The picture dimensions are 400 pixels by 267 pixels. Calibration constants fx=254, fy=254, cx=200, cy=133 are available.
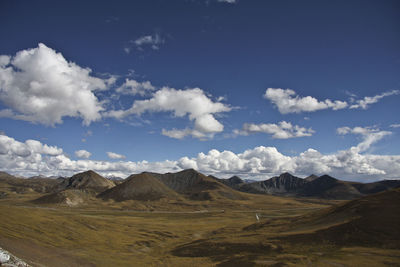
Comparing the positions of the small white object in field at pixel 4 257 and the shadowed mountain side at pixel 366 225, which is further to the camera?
the shadowed mountain side at pixel 366 225

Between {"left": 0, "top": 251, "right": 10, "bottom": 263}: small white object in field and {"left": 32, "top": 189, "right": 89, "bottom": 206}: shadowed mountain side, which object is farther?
{"left": 32, "top": 189, "right": 89, "bottom": 206}: shadowed mountain side

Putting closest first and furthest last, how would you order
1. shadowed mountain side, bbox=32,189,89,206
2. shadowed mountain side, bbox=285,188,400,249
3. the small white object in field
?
the small white object in field → shadowed mountain side, bbox=285,188,400,249 → shadowed mountain side, bbox=32,189,89,206

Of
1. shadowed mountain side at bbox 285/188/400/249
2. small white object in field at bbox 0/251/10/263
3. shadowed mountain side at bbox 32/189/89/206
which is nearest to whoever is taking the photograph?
small white object in field at bbox 0/251/10/263

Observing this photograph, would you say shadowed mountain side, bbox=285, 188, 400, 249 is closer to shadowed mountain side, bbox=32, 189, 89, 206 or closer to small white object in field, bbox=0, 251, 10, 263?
small white object in field, bbox=0, 251, 10, 263

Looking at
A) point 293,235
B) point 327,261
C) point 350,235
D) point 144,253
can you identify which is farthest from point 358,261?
point 144,253

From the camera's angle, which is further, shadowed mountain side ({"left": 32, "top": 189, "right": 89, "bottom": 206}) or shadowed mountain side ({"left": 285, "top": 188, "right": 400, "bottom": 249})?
shadowed mountain side ({"left": 32, "top": 189, "right": 89, "bottom": 206})

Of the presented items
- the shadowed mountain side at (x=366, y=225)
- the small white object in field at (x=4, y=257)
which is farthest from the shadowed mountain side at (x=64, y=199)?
the small white object in field at (x=4, y=257)

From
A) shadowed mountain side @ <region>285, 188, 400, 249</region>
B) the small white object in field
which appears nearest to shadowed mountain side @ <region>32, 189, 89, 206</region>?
shadowed mountain side @ <region>285, 188, 400, 249</region>

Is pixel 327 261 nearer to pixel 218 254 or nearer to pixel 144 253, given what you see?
pixel 218 254

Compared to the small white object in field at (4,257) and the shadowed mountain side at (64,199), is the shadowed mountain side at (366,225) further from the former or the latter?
the shadowed mountain side at (64,199)

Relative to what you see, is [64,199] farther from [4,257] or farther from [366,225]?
[366,225]

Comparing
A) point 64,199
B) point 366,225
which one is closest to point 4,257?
point 366,225

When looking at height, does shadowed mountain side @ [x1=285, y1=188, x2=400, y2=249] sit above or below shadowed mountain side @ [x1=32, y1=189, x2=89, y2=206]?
above

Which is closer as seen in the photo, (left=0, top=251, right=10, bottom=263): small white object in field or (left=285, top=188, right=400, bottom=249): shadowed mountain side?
(left=0, top=251, right=10, bottom=263): small white object in field
